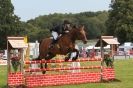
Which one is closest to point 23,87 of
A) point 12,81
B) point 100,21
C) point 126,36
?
point 12,81

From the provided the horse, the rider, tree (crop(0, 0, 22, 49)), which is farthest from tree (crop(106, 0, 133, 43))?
the horse

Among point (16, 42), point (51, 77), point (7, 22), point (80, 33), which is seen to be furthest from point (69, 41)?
point (7, 22)

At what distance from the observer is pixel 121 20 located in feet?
311

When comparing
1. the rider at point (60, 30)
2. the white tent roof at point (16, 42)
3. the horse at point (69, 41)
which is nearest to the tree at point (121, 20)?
the rider at point (60, 30)

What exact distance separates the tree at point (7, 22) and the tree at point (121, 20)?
2025 cm

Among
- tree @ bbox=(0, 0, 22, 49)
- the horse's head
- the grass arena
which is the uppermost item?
tree @ bbox=(0, 0, 22, 49)

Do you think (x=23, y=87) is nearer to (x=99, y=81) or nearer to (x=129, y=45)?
(x=99, y=81)

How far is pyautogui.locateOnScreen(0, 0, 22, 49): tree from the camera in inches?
3607

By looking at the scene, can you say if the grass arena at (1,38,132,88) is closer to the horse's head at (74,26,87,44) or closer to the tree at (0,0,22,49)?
the horse's head at (74,26,87,44)

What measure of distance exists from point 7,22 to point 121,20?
79.8 feet

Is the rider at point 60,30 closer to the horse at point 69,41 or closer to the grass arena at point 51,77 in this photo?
the horse at point 69,41

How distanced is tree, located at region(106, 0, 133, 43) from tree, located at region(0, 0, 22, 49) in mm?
20252

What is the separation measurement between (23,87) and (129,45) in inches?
2620

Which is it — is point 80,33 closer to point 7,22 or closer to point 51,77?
point 51,77
